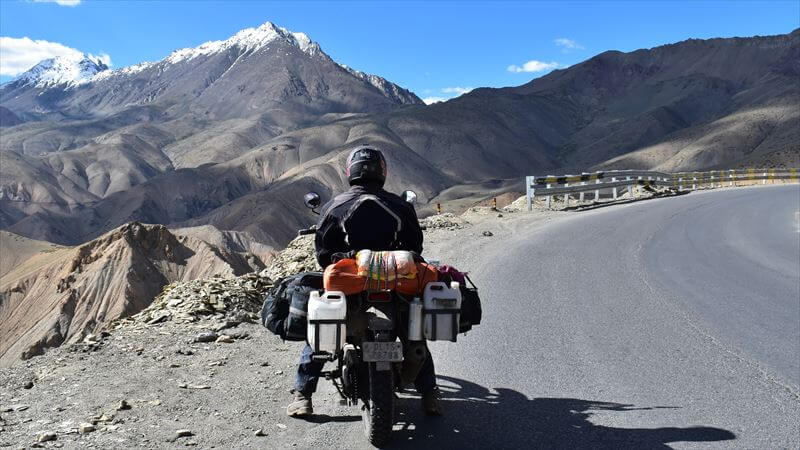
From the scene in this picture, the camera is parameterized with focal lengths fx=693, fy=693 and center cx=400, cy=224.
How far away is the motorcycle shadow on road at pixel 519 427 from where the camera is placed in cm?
476

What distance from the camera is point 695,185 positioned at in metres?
40.8

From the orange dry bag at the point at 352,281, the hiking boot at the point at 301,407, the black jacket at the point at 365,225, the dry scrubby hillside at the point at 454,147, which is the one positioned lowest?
the hiking boot at the point at 301,407

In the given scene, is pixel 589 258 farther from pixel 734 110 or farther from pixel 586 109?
pixel 586 109

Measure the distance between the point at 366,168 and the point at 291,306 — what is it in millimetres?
1201

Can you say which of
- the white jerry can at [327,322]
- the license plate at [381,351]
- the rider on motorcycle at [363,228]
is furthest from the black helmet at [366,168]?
the license plate at [381,351]

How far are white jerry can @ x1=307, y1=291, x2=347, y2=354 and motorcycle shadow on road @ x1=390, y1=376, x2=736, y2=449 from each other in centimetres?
93

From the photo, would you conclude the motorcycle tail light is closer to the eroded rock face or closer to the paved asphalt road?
the paved asphalt road

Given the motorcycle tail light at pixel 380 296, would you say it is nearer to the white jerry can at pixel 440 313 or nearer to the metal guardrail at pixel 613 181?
the white jerry can at pixel 440 313

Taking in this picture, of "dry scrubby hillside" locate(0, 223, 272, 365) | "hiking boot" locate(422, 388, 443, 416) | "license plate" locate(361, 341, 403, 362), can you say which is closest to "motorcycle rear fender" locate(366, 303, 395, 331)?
"license plate" locate(361, 341, 403, 362)

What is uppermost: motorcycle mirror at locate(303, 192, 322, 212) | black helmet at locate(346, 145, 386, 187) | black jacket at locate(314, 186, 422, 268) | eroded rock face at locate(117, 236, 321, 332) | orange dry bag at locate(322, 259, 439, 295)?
black helmet at locate(346, 145, 386, 187)

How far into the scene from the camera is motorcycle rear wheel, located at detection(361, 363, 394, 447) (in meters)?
4.49

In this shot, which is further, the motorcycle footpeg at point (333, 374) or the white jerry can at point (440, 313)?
the motorcycle footpeg at point (333, 374)

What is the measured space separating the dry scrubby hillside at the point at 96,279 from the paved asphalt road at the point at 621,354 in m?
52.5

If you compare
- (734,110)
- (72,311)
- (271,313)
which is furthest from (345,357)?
(734,110)
